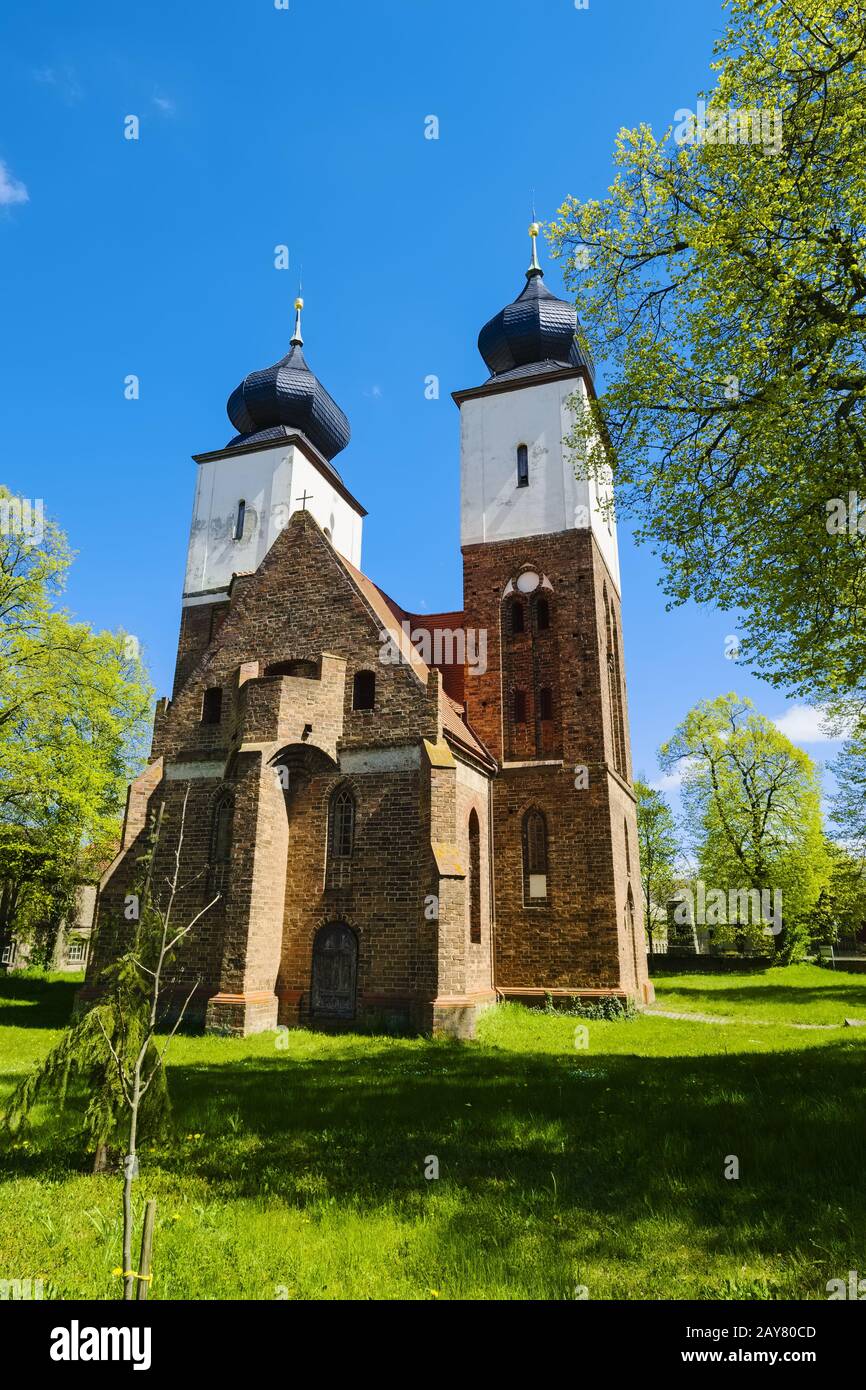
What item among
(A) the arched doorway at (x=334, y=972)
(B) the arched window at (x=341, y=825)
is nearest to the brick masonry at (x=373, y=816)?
(A) the arched doorway at (x=334, y=972)

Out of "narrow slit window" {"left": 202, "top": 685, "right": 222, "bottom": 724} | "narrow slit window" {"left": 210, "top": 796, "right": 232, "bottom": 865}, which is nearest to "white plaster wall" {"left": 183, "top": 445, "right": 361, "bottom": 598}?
"narrow slit window" {"left": 202, "top": 685, "right": 222, "bottom": 724}

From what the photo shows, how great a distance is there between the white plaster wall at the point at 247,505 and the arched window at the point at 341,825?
13263mm

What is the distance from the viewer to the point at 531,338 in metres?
27.0

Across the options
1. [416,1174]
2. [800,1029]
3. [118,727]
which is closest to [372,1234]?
[416,1174]

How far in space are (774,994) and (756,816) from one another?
13.7 m

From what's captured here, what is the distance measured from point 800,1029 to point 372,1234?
15815mm

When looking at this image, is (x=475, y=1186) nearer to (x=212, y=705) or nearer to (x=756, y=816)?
(x=212, y=705)

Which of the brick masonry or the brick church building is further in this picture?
the brick church building

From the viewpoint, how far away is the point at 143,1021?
20.2 feet

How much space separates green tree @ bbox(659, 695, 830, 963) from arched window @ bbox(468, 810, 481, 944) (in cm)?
2381

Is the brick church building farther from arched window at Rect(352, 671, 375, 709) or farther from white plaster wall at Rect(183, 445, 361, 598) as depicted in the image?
white plaster wall at Rect(183, 445, 361, 598)

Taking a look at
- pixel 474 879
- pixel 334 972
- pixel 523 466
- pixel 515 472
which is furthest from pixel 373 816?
pixel 523 466

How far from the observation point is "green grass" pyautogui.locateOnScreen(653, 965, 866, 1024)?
21.8m
